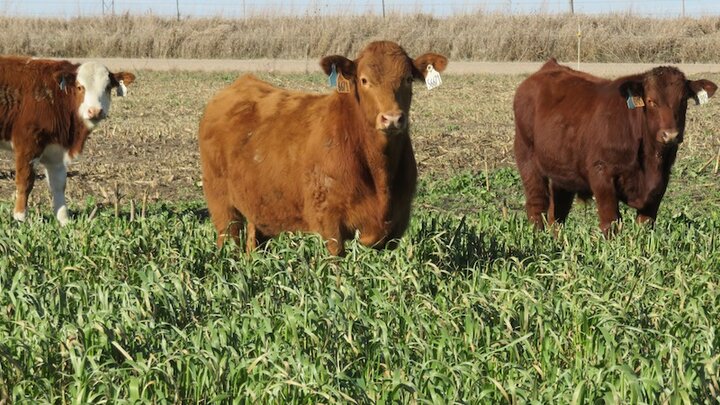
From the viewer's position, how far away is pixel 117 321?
596cm

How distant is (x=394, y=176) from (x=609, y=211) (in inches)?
114

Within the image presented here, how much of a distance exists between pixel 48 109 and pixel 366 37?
1097 inches

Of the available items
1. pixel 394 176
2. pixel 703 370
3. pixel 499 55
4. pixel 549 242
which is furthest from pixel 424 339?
pixel 499 55

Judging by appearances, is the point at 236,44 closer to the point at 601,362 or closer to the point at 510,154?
the point at 510,154

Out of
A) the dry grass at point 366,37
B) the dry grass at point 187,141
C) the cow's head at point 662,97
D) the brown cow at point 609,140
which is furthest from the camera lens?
the dry grass at point 366,37

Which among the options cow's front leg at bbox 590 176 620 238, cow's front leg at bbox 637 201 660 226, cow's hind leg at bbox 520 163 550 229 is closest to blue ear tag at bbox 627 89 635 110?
cow's front leg at bbox 590 176 620 238

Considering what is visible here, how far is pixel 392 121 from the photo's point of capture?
750cm

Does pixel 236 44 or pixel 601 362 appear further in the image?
pixel 236 44

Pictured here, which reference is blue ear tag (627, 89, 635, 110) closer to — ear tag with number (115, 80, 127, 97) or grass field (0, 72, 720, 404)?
grass field (0, 72, 720, 404)

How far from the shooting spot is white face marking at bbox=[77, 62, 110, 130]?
1255 centimetres

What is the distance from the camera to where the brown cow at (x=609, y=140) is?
10.0 meters

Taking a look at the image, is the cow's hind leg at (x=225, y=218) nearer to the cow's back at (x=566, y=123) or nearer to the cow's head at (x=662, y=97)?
the cow's back at (x=566, y=123)

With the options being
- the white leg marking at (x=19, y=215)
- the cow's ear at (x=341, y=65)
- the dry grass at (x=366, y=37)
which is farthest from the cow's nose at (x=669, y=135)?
the dry grass at (x=366, y=37)

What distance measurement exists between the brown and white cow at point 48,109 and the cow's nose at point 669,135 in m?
5.82
